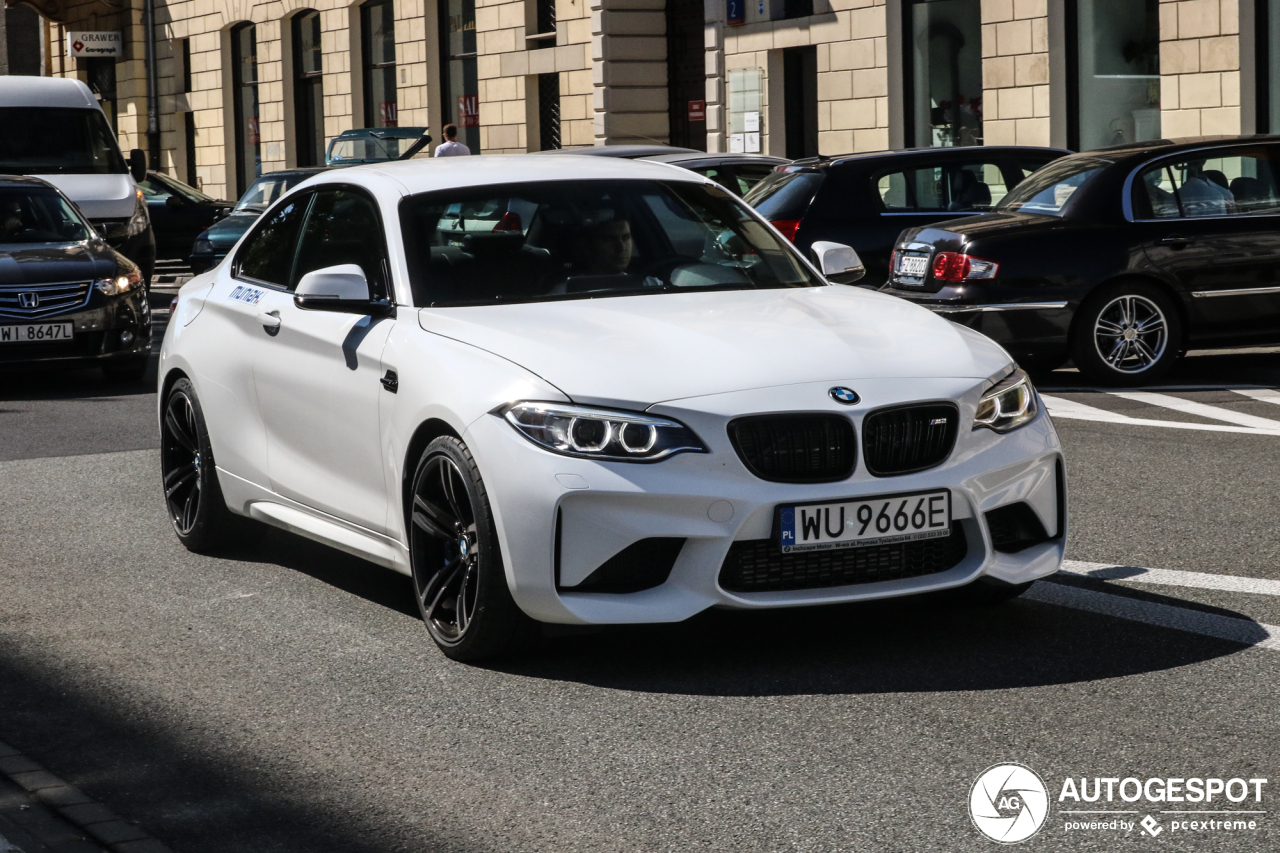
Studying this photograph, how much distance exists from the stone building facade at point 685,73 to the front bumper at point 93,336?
467 inches

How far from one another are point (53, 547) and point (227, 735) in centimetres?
299

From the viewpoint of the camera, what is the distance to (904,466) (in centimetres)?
519

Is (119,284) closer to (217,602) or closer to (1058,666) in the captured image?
(217,602)

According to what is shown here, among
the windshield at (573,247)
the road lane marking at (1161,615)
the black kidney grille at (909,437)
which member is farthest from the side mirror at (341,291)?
the road lane marking at (1161,615)

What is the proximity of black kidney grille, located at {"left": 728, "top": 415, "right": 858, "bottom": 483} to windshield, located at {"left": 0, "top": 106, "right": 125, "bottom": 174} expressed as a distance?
16.6 m

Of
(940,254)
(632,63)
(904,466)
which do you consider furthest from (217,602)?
(632,63)

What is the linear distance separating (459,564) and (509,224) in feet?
4.25

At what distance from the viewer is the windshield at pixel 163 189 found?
2817cm

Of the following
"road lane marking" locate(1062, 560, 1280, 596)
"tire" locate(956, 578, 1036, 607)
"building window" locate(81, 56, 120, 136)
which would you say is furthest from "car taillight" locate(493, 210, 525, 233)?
"building window" locate(81, 56, 120, 136)

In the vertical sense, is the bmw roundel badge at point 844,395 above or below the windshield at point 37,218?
below

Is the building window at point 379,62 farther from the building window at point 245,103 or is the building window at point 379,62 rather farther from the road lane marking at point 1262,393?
the road lane marking at point 1262,393

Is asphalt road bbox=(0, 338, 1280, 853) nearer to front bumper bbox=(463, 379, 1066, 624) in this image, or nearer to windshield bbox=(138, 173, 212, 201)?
front bumper bbox=(463, 379, 1066, 624)

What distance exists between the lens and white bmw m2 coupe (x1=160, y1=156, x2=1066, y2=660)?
16.5 feet

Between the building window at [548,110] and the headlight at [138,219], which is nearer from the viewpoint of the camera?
the headlight at [138,219]
